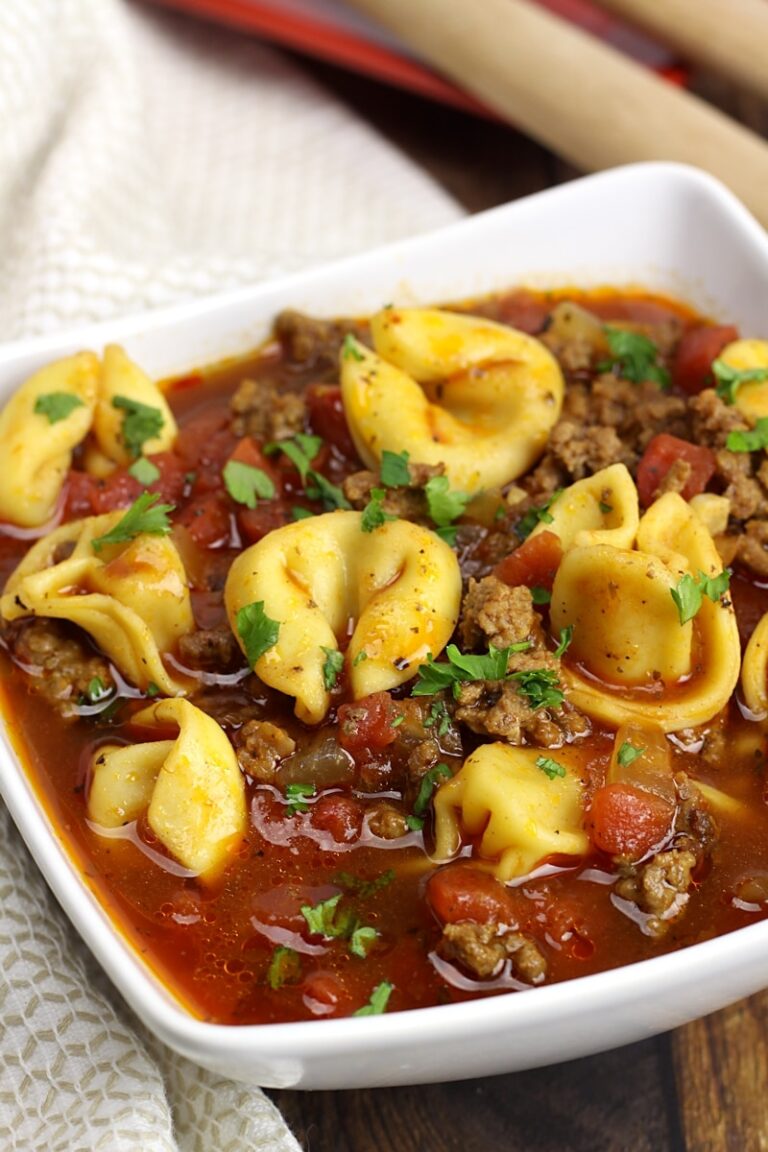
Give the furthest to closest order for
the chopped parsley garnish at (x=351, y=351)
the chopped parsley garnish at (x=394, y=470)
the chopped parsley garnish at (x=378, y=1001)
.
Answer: the chopped parsley garnish at (x=351, y=351)
the chopped parsley garnish at (x=394, y=470)
the chopped parsley garnish at (x=378, y=1001)

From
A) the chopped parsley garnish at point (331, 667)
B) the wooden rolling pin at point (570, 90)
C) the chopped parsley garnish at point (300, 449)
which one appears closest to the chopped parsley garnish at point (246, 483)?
the chopped parsley garnish at point (300, 449)

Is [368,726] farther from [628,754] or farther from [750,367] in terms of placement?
[750,367]

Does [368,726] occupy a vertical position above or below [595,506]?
below

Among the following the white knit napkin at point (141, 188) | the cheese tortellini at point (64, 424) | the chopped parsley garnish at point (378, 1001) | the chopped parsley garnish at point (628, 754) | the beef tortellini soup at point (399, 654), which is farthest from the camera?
the cheese tortellini at point (64, 424)

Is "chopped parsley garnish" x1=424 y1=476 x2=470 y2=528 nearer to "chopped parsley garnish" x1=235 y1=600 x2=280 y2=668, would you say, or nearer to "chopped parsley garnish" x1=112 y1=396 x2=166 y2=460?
"chopped parsley garnish" x1=235 y1=600 x2=280 y2=668

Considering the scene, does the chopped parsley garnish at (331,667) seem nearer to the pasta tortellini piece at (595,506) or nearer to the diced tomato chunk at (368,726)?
the diced tomato chunk at (368,726)

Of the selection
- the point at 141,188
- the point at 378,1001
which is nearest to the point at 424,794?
the point at 378,1001

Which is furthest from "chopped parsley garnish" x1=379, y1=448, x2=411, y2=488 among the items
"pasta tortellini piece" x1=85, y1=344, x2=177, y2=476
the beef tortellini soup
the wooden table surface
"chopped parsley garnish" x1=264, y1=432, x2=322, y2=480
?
the wooden table surface
